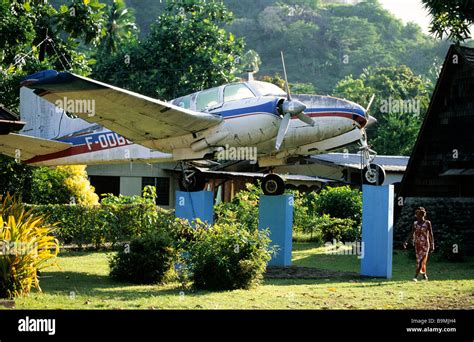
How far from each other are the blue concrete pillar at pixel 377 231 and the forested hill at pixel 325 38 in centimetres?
9864

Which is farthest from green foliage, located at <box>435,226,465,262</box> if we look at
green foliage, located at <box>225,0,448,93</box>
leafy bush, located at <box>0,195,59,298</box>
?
green foliage, located at <box>225,0,448,93</box>

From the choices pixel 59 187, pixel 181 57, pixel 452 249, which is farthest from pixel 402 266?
pixel 181 57

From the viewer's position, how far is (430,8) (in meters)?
21.6

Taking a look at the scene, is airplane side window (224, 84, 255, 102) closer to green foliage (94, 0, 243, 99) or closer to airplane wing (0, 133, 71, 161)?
airplane wing (0, 133, 71, 161)

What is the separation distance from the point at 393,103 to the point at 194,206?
1659 inches

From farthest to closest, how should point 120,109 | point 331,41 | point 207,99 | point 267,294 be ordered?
point 331,41, point 207,99, point 120,109, point 267,294

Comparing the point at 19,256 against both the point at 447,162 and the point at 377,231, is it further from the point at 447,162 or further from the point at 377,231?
the point at 447,162

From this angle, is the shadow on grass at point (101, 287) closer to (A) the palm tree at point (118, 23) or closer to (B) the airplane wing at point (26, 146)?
(B) the airplane wing at point (26, 146)

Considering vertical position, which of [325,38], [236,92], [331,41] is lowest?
[236,92]

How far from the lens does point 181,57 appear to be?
49000 millimetres

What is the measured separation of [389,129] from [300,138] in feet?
138

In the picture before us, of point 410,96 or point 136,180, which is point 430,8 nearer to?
point 136,180

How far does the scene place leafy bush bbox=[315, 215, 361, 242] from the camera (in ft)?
98.9
